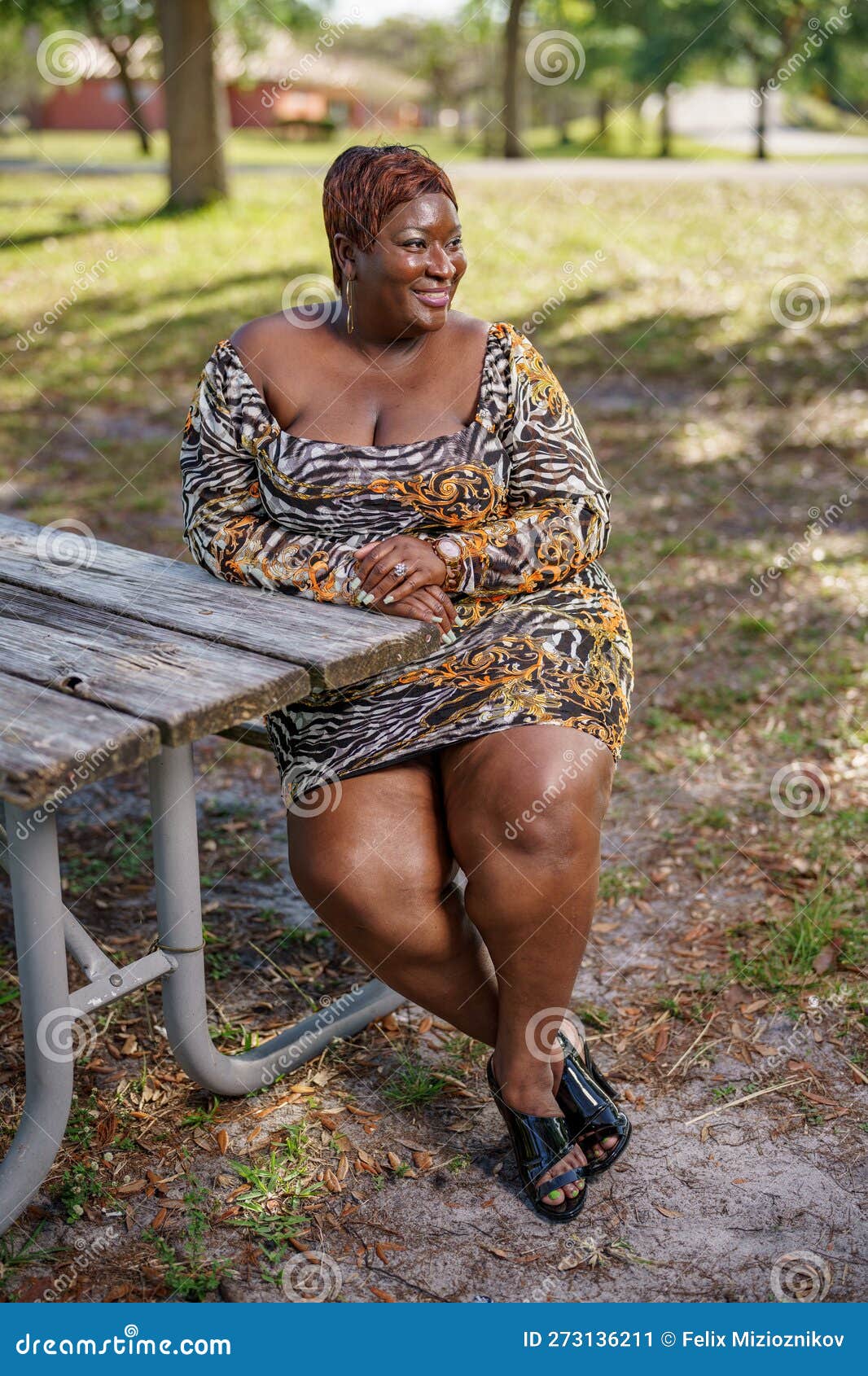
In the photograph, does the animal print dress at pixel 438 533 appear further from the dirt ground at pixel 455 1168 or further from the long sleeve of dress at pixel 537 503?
the dirt ground at pixel 455 1168

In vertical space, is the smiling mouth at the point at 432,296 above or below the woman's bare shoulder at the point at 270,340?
above

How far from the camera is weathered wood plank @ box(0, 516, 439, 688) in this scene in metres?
2.18

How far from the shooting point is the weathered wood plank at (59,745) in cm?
176

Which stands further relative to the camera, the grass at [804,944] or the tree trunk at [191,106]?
the tree trunk at [191,106]

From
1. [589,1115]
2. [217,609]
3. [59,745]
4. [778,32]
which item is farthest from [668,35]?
[59,745]

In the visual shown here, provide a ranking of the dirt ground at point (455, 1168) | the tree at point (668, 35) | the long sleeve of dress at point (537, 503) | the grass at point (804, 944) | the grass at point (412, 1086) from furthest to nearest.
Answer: the tree at point (668, 35) < the grass at point (804, 944) < the grass at point (412, 1086) < the long sleeve of dress at point (537, 503) < the dirt ground at point (455, 1168)

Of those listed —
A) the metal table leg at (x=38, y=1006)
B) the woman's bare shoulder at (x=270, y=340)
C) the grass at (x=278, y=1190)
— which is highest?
the woman's bare shoulder at (x=270, y=340)

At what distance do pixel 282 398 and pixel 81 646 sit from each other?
72 cm

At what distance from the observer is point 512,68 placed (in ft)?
62.1

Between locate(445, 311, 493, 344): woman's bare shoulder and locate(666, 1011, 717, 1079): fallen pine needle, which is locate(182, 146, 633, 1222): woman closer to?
locate(445, 311, 493, 344): woman's bare shoulder

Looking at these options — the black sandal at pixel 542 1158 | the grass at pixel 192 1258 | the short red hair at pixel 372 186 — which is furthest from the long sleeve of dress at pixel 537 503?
the grass at pixel 192 1258

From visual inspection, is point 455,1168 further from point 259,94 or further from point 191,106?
point 259,94

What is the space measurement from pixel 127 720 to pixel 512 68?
19.2 meters

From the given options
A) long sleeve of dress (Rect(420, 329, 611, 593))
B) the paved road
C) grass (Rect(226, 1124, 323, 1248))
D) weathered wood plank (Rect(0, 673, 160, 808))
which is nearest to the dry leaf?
long sleeve of dress (Rect(420, 329, 611, 593))
